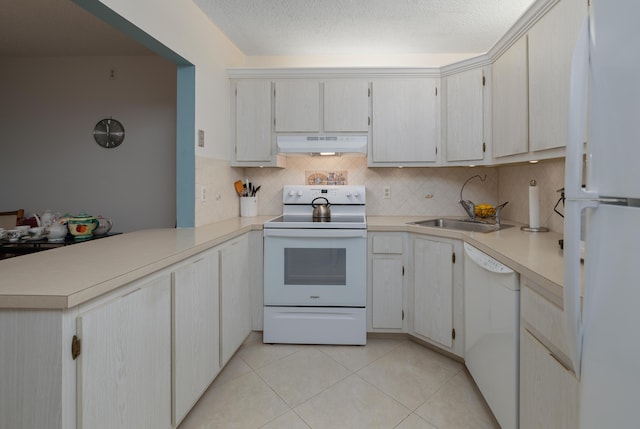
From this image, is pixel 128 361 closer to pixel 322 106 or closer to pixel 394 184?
pixel 322 106

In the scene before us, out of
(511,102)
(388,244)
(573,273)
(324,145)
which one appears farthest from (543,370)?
(324,145)

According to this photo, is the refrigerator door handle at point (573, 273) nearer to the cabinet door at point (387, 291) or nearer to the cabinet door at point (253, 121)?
the cabinet door at point (387, 291)

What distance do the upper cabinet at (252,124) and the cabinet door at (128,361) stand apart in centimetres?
163

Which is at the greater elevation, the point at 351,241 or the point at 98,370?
the point at 351,241

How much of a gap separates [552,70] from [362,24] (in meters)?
1.39

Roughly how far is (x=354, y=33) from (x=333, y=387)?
2.56 m

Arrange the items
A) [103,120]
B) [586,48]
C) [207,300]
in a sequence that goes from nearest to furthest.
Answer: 1. [586,48]
2. [207,300]
3. [103,120]

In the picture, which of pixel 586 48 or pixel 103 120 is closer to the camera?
pixel 586 48

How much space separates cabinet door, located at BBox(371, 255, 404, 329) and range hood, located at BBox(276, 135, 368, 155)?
0.93m

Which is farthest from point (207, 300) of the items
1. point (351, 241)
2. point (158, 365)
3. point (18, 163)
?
point (18, 163)

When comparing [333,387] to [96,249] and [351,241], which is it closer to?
[351,241]

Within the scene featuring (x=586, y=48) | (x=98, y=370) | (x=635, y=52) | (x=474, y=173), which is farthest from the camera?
(x=474, y=173)

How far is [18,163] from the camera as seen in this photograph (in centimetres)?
343

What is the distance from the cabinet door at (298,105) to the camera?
2.74 meters
